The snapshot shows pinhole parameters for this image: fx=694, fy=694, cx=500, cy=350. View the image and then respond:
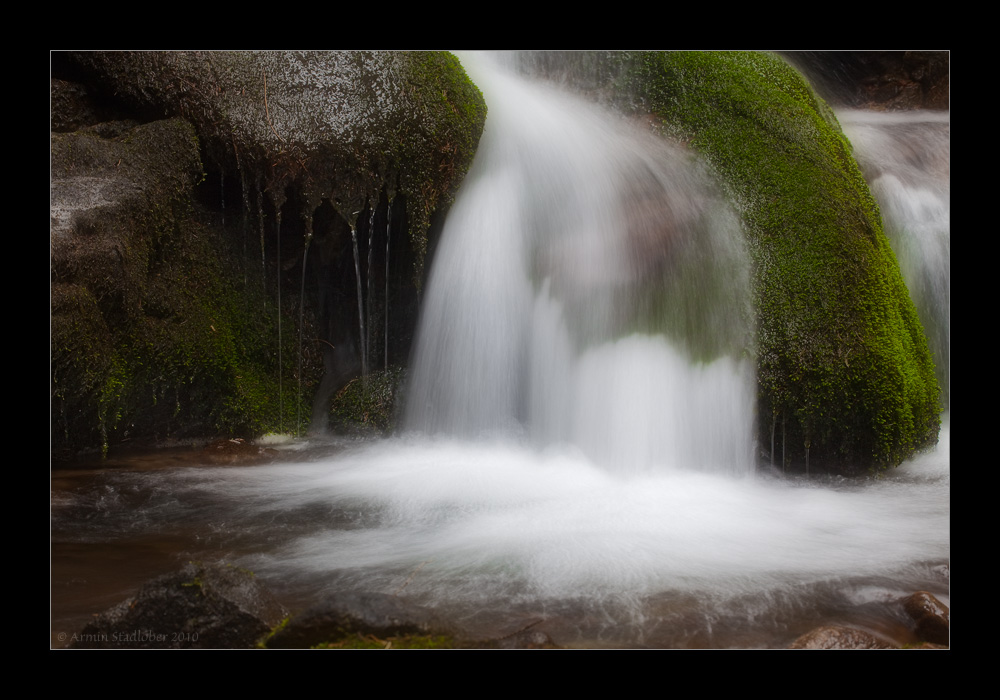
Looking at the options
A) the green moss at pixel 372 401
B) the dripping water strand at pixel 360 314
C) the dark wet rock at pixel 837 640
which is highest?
the dripping water strand at pixel 360 314

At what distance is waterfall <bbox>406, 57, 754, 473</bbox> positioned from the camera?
4.93 m

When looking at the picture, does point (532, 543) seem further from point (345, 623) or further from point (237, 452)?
→ point (237, 452)

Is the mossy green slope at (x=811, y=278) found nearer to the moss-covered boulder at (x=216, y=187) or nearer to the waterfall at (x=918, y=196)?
the waterfall at (x=918, y=196)

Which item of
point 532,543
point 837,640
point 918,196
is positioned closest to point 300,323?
point 532,543

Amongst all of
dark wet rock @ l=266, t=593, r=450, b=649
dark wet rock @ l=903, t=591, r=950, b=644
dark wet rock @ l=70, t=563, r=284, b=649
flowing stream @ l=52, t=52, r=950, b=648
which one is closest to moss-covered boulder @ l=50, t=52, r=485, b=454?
flowing stream @ l=52, t=52, r=950, b=648

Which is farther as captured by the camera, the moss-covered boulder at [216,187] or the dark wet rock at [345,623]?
the moss-covered boulder at [216,187]

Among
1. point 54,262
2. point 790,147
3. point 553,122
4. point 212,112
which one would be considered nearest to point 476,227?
point 553,122

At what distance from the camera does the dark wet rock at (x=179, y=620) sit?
99.7 inches

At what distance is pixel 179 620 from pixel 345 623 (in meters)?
0.62

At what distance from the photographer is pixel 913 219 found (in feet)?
20.7

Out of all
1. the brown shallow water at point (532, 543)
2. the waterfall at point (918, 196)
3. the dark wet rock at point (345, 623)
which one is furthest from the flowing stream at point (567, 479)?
the waterfall at point (918, 196)

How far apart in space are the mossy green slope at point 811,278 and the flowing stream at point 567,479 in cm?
20

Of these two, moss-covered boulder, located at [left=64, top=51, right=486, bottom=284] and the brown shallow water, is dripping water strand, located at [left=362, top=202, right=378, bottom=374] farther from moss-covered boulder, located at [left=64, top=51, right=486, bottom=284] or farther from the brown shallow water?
the brown shallow water

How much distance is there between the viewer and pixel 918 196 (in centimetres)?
646
